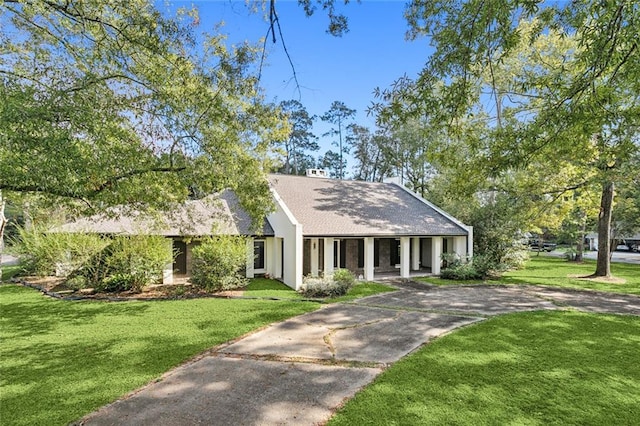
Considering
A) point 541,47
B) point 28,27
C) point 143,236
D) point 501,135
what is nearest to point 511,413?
point 501,135

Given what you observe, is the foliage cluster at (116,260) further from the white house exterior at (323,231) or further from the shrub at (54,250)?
the white house exterior at (323,231)

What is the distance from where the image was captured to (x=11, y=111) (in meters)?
5.54

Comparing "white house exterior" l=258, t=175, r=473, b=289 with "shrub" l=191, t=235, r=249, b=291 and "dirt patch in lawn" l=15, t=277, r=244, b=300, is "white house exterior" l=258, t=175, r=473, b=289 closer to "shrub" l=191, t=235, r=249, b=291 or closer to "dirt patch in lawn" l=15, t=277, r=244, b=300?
"shrub" l=191, t=235, r=249, b=291

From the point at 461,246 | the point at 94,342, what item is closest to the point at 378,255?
the point at 461,246

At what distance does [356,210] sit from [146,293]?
12.0 metres

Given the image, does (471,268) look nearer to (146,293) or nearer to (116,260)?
(146,293)

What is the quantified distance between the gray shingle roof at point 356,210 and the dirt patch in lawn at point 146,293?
209 inches

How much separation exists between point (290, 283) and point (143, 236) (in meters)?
7.18

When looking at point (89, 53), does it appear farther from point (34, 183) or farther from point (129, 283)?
point (129, 283)

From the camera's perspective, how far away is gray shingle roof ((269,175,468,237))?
61.7ft

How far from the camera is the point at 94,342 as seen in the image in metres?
9.30

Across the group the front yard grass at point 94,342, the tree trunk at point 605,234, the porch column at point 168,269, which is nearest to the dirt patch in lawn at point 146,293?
the porch column at point 168,269

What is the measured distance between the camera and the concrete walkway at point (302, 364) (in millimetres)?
5730

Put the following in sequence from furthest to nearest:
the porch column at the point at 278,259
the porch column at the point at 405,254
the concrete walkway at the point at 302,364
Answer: the porch column at the point at 405,254
the porch column at the point at 278,259
the concrete walkway at the point at 302,364
